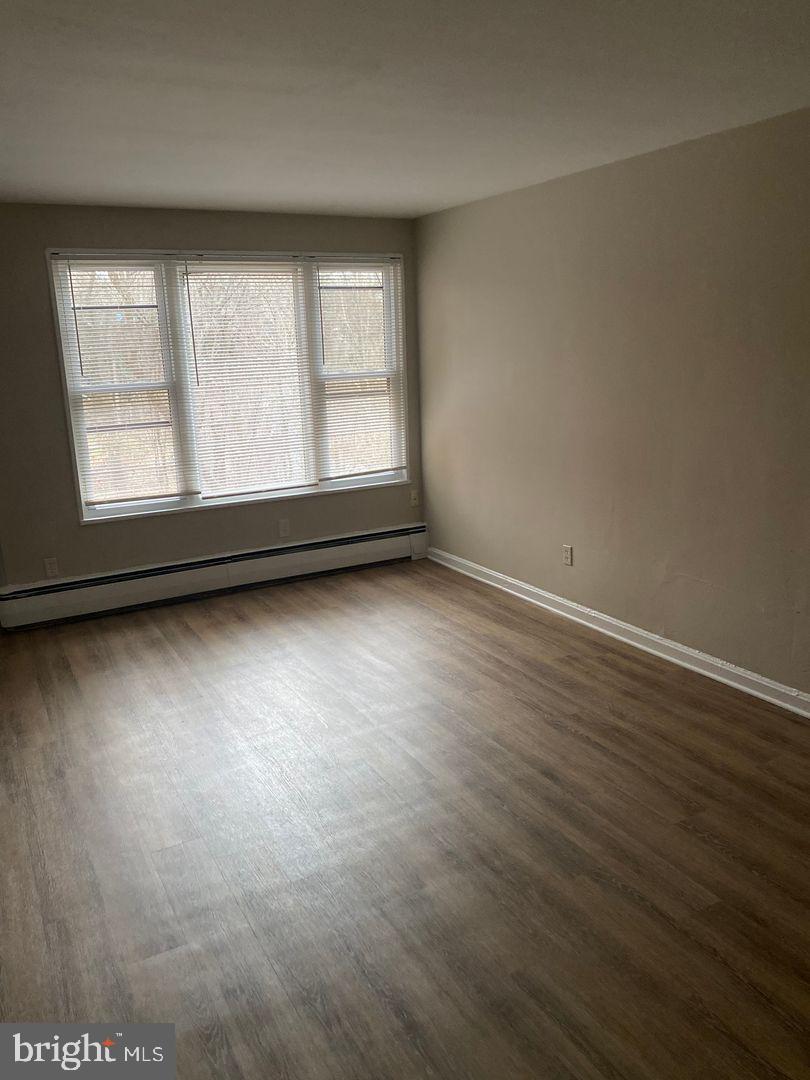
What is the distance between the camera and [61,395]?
4.59 meters

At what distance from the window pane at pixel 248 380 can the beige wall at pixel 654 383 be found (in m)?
1.05

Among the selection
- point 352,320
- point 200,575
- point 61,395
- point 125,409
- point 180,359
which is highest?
point 352,320

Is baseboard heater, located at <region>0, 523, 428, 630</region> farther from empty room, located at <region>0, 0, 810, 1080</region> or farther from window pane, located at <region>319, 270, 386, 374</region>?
window pane, located at <region>319, 270, 386, 374</region>

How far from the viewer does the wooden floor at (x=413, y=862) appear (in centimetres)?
188

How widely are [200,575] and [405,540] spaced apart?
150cm

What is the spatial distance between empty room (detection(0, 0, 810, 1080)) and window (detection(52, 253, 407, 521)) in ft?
0.08

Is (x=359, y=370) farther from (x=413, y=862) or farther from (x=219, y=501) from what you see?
(x=413, y=862)

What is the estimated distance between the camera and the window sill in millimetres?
4875

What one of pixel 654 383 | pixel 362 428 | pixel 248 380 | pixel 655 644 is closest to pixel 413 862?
pixel 655 644

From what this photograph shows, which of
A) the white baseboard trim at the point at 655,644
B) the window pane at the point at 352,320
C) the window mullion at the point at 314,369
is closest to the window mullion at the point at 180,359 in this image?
the window mullion at the point at 314,369

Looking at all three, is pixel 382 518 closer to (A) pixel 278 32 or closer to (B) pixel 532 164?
Result: (B) pixel 532 164

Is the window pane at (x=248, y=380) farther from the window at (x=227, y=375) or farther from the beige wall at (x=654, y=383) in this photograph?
the beige wall at (x=654, y=383)

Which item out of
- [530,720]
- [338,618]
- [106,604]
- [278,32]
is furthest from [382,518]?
[278,32]

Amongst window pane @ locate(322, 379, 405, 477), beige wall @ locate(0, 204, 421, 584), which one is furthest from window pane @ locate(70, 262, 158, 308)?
window pane @ locate(322, 379, 405, 477)
